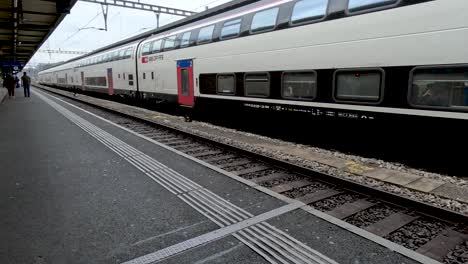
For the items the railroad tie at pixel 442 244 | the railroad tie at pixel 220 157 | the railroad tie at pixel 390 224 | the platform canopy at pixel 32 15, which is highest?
the platform canopy at pixel 32 15

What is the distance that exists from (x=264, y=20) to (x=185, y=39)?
4.51 meters

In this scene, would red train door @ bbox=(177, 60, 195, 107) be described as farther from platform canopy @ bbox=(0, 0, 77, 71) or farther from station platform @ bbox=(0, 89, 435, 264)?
station platform @ bbox=(0, 89, 435, 264)

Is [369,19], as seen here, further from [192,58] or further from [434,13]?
[192,58]

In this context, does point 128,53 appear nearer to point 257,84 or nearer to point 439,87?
point 257,84

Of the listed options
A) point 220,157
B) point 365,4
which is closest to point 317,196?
point 220,157

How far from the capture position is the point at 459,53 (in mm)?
4637

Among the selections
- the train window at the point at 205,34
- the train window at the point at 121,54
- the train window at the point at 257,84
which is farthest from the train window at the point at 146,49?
the train window at the point at 257,84

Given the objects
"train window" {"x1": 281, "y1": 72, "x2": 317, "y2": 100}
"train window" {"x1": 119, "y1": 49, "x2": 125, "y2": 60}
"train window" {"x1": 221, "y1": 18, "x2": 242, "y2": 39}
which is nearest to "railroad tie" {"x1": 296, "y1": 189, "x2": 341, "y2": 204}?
"train window" {"x1": 281, "y1": 72, "x2": 317, "y2": 100}

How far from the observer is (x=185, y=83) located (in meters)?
12.1

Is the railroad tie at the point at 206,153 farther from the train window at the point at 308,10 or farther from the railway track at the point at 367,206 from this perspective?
the train window at the point at 308,10

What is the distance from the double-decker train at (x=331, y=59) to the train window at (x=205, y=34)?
36mm

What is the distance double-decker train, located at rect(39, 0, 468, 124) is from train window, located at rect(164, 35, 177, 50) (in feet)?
1.64

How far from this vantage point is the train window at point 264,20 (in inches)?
314

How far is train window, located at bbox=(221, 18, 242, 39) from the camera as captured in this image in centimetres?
920
